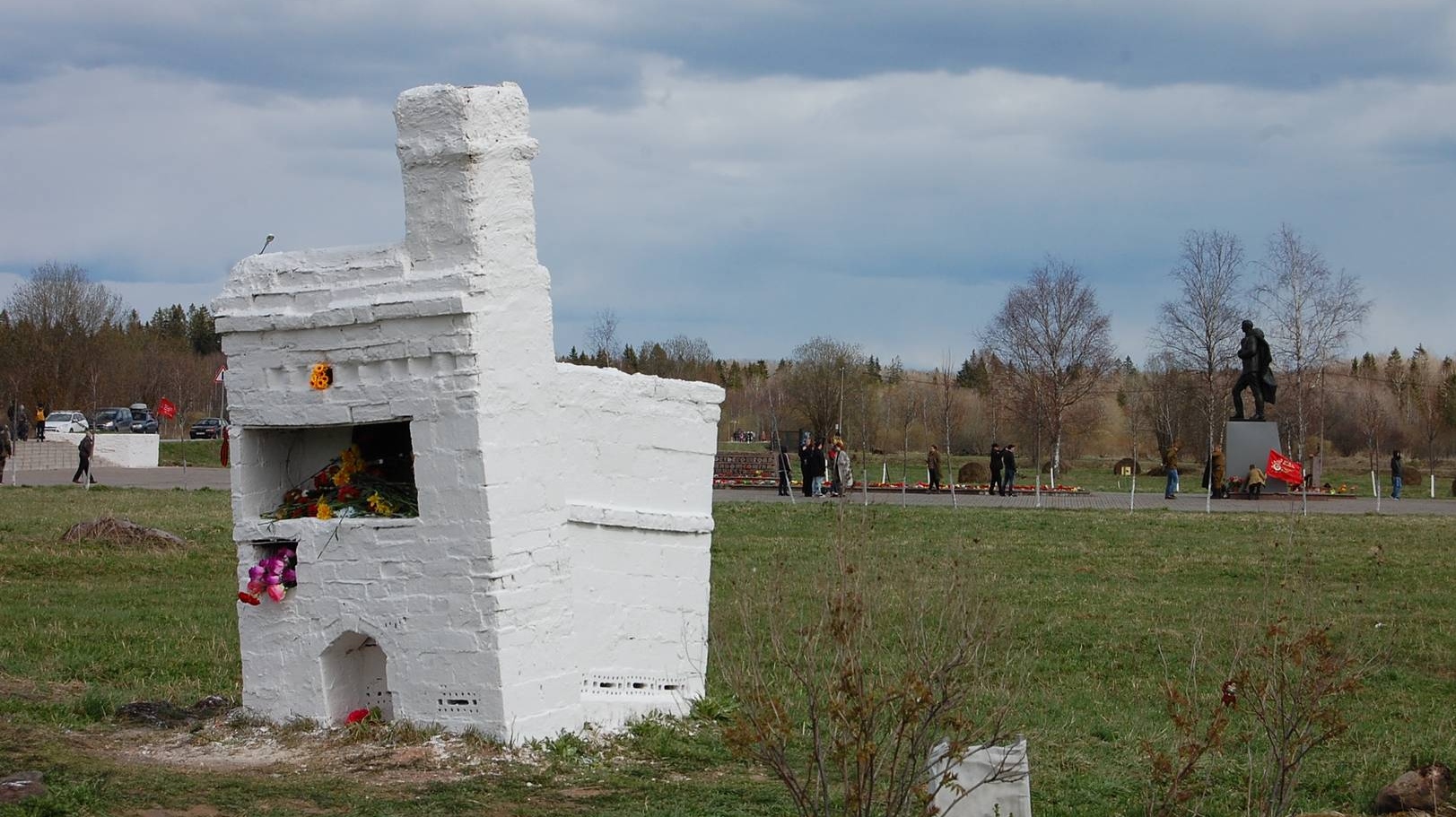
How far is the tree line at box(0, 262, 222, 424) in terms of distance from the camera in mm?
68375

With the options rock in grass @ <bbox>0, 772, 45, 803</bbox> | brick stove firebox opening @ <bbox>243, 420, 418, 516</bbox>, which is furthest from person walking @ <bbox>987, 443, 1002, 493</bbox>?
rock in grass @ <bbox>0, 772, 45, 803</bbox>

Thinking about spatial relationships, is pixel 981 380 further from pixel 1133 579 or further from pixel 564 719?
pixel 564 719

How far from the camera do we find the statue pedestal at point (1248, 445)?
114 ft

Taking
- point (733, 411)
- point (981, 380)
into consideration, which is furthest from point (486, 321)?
point (733, 411)

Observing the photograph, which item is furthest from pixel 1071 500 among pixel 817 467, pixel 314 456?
pixel 314 456

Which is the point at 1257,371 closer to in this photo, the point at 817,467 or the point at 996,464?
the point at 996,464

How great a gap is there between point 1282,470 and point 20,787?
3196cm

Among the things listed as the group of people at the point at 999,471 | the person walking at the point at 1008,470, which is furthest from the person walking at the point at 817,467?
the person walking at the point at 1008,470

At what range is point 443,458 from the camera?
8.80 meters

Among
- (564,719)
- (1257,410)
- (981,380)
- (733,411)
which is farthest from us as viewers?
(733,411)

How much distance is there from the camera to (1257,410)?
36562 millimetres

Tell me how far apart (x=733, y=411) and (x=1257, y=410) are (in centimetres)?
5401

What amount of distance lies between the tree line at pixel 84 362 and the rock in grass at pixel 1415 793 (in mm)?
61674

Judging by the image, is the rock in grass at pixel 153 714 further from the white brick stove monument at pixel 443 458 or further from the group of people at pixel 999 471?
the group of people at pixel 999 471
